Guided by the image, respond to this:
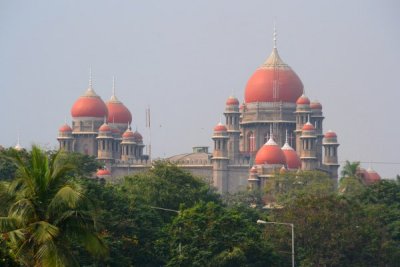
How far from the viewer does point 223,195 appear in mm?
112562

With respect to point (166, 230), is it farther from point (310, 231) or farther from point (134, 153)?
point (134, 153)

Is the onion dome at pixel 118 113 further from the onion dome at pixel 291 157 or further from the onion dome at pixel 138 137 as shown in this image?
the onion dome at pixel 291 157

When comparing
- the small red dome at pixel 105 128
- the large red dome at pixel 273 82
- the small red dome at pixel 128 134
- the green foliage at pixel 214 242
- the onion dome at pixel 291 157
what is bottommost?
the green foliage at pixel 214 242

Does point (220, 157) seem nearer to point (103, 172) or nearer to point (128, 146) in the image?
point (103, 172)

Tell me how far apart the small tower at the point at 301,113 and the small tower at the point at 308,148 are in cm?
117

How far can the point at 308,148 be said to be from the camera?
11738 centimetres

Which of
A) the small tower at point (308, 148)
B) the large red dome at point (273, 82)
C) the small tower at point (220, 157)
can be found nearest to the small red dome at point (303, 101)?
the small tower at point (308, 148)

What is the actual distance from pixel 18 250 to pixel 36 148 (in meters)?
2.01

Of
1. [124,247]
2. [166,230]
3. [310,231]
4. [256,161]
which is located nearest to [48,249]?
[124,247]

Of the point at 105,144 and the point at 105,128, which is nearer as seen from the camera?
the point at 105,144

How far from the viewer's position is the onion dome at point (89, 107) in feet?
426

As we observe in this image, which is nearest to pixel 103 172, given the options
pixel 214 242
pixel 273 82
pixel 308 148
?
pixel 308 148

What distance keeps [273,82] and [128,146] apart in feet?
41.6

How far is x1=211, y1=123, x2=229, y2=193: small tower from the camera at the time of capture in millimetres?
118312
